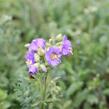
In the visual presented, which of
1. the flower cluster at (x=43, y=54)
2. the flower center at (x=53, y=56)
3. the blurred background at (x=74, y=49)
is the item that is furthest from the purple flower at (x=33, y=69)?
the blurred background at (x=74, y=49)

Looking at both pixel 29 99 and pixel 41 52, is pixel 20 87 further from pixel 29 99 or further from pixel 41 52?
pixel 41 52

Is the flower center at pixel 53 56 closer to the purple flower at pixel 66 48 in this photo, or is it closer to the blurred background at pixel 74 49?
the purple flower at pixel 66 48

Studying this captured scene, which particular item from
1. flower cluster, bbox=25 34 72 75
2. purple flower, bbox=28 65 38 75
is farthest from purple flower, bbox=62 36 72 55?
purple flower, bbox=28 65 38 75

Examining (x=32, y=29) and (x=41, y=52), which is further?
(x=32, y=29)

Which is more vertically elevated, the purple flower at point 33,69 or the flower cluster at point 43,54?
the flower cluster at point 43,54

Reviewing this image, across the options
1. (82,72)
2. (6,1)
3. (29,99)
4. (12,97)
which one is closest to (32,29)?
(6,1)

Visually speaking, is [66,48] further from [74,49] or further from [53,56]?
[74,49]

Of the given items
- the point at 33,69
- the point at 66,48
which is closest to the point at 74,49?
the point at 66,48
